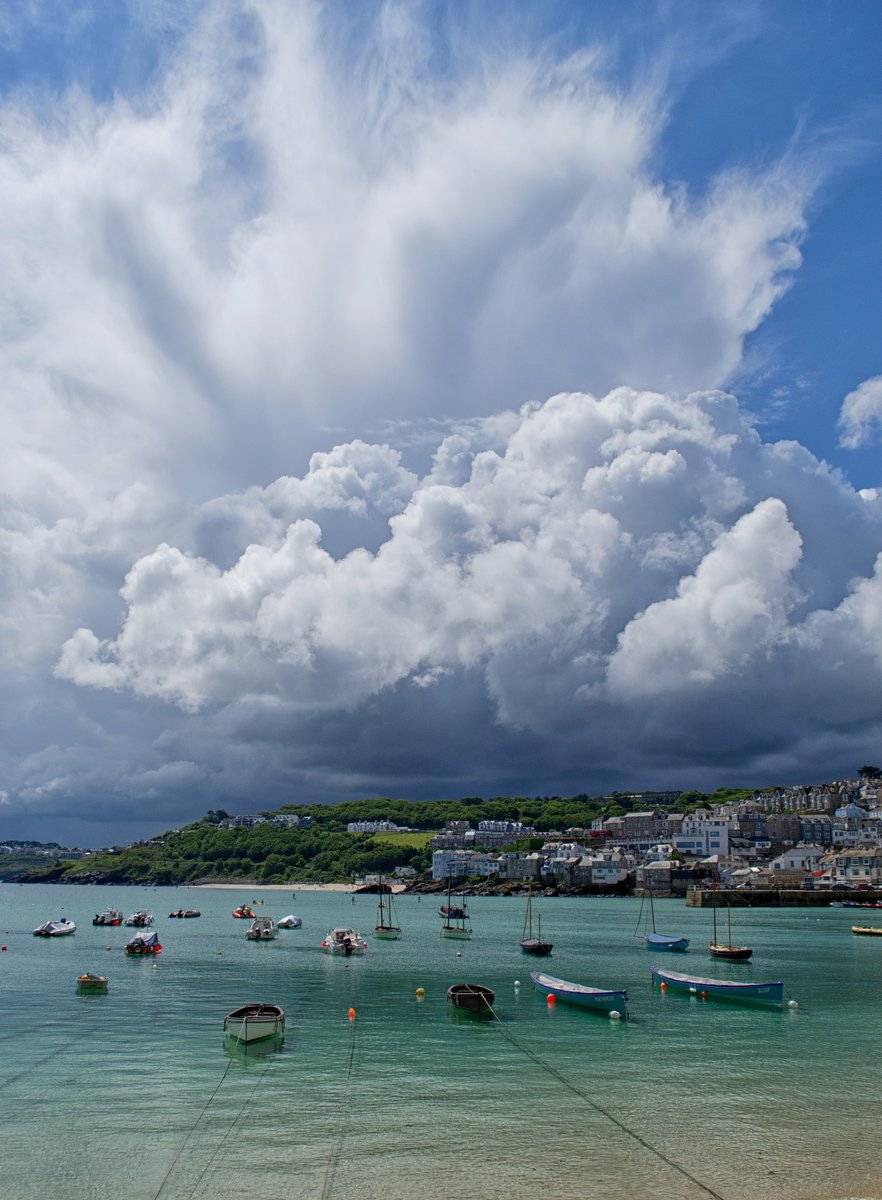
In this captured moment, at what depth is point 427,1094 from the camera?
122 feet

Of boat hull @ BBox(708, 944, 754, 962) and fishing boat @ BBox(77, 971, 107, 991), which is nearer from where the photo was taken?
fishing boat @ BBox(77, 971, 107, 991)

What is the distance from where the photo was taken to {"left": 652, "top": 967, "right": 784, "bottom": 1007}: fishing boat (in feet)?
203

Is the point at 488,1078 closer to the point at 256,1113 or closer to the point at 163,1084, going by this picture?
the point at 256,1113

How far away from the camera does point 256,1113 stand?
3444cm

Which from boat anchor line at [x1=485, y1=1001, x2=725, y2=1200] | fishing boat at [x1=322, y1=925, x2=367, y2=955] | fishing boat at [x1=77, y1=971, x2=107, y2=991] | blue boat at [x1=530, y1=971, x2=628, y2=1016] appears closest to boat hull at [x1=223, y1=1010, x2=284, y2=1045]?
boat anchor line at [x1=485, y1=1001, x2=725, y2=1200]

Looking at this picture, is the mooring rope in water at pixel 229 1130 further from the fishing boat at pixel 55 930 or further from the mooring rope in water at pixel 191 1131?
the fishing boat at pixel 55 930

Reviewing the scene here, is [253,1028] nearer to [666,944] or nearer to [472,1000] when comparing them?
[472,1000]

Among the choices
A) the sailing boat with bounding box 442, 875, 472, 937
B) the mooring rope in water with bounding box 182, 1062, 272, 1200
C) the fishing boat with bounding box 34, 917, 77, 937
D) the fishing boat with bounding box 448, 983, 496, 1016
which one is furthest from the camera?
the fishing boat with bounding box 34, 917, 77, 937

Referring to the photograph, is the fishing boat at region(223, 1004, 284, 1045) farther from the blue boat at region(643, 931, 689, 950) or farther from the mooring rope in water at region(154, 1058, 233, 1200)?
the blue boat at region(643, 931, 689, 950)

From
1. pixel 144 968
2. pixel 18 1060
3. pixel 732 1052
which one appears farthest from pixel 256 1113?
pixel 144 968

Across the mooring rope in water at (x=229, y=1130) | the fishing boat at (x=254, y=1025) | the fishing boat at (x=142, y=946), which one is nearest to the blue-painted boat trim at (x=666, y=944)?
the fishing boat at (x=142, y=946)

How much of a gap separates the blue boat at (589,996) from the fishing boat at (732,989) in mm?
8344

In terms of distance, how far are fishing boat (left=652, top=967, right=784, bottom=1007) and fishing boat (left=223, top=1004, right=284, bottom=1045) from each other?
30.6 m

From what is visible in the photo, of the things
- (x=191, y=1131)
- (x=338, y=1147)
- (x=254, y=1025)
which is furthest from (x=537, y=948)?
(x=338, y=1147)
